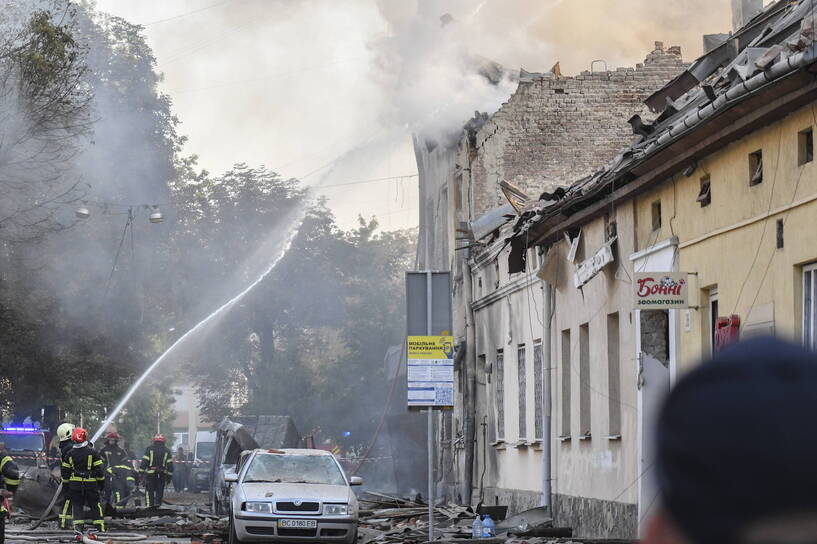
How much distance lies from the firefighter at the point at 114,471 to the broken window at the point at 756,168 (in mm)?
19218

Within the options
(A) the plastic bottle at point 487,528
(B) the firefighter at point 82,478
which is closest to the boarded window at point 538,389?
(A) the plastic bottle at point 487,528

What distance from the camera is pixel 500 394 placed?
28578 mm

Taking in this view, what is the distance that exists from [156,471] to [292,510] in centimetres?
1386

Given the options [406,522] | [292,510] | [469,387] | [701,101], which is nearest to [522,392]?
[406,522]

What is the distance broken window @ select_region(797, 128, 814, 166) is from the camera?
1234 cm

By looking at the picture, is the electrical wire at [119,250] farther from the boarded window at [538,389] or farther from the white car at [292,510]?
the white car at [292,510]

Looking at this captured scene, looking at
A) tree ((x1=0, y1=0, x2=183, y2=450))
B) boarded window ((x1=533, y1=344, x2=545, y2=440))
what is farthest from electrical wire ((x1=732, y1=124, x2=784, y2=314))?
tree ((x1=0, y1=0, x2=183, y2=450))

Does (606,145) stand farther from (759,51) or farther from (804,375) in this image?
(804,375)

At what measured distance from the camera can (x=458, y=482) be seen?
1276 inches

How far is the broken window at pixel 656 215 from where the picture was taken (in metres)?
17.1

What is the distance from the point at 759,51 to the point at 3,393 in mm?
31476

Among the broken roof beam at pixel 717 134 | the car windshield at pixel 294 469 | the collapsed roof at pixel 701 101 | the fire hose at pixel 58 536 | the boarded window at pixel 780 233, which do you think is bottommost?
the fire hose at pixel 58 536

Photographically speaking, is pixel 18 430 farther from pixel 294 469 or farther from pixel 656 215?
pixel 656 215

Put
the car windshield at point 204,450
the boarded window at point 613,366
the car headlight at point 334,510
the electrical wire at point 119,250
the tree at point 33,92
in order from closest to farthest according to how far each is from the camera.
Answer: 1. the car headlight at point 334,510
2. the boarded window at point 613,366
3. the tree at point 33,92
4. the electrical wire at point 119,250
5. the car windshield at point 204,450
